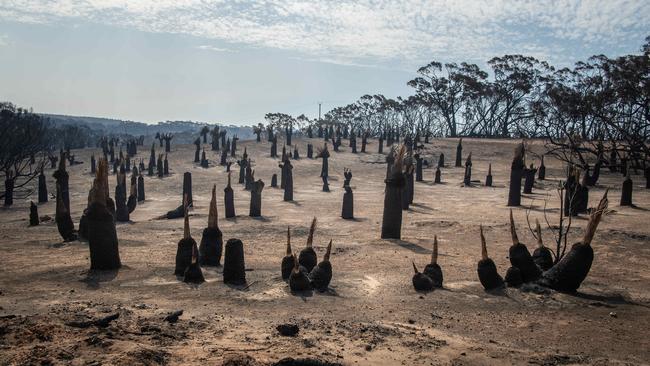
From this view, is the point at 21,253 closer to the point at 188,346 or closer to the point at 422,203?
the point at 188,346

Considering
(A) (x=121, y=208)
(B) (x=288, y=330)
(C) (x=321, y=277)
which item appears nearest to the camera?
(B) (x=288, y=330)

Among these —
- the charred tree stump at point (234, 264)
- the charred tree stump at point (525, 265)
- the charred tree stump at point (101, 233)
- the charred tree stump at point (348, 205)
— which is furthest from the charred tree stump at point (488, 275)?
the charred tree stump at point (348, 205)

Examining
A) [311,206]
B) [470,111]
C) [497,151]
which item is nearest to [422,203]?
[311,206]

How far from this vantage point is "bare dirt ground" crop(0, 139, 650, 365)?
5738mm

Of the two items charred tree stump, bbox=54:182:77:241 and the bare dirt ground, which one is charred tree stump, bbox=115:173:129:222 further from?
charred tree stump, bbox=54:182:77:241

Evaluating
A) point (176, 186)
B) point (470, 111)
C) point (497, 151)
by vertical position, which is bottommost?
point (176, 186)

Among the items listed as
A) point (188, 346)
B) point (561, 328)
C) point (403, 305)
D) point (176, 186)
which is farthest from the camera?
point (176, 186)

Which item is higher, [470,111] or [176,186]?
[470,111]

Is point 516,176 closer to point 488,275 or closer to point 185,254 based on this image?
point 488,275

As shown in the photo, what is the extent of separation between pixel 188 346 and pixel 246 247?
25.5ft

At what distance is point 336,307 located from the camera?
25.5ft

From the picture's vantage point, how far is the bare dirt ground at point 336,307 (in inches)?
226

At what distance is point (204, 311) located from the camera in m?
7.22

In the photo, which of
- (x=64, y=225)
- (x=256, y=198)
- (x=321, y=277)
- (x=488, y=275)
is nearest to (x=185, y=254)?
(x=321, y=277)
